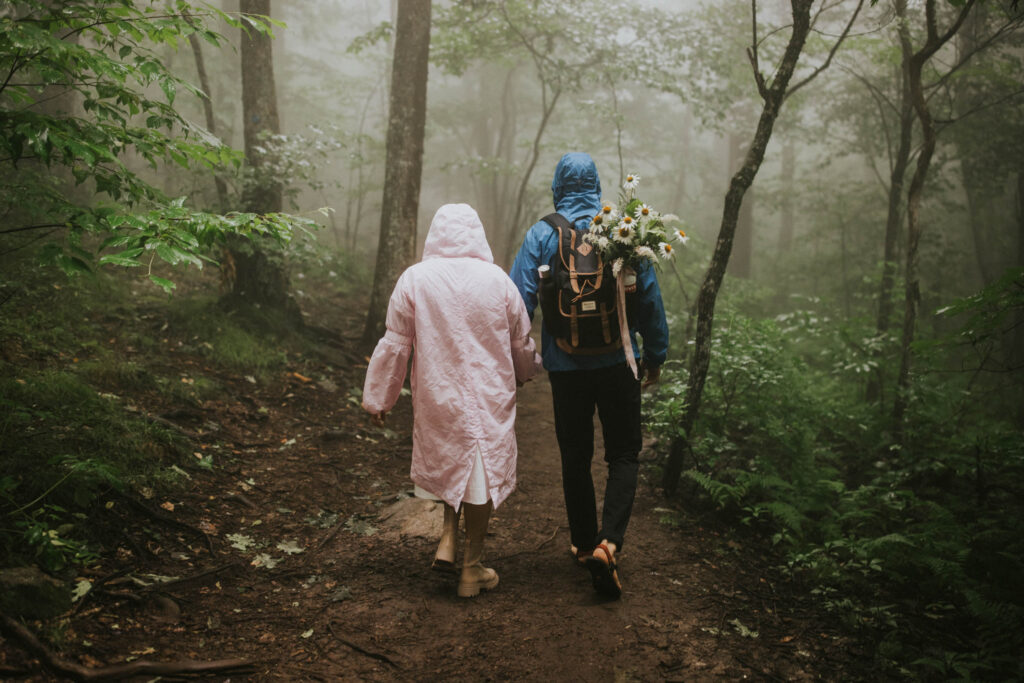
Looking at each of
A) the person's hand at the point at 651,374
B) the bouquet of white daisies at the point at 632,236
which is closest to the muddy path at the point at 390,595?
the person's hand at the point at 651,374

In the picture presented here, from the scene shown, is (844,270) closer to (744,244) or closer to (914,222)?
(744,244)

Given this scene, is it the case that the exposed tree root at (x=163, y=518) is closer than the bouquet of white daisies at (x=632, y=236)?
No

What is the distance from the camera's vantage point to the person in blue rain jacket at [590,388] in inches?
130

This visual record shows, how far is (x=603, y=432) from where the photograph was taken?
3.40 metres

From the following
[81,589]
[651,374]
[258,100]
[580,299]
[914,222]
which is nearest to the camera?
[81,589]

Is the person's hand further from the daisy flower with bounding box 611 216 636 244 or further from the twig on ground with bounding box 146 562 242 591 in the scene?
the twig on ground with bounding box 146 562 242 591

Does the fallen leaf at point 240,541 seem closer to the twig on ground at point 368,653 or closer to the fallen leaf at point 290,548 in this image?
the fallen leaf at point 290,548

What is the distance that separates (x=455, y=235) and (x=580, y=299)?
0.78 metres

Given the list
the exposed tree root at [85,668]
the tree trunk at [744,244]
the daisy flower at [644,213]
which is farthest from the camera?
the tree trunk at [744,244]

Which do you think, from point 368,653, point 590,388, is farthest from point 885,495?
point 368,653

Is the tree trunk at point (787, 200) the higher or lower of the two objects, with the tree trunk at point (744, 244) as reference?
higher

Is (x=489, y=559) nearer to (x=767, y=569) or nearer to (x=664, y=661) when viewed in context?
(x=664, y=661)

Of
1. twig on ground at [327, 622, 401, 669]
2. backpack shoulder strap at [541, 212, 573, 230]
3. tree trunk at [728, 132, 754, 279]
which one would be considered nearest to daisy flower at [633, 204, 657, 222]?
backpack shoulder strap at [541, 212, 573, 230]

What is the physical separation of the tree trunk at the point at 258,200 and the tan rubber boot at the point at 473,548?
15.4 ft
